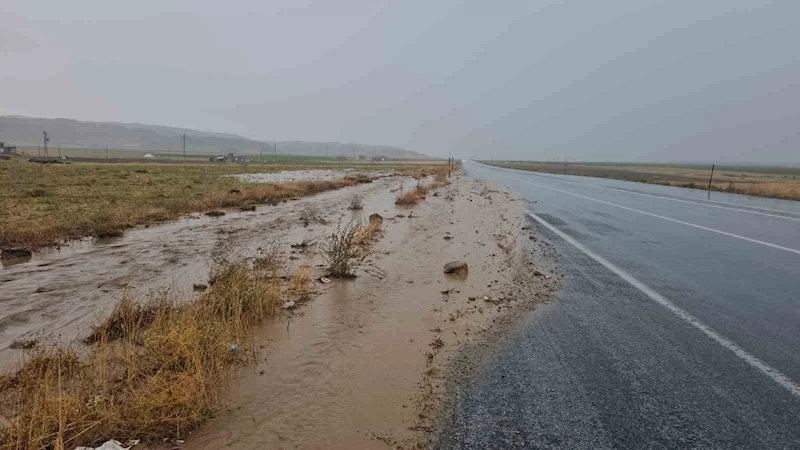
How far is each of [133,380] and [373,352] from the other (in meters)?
2.20

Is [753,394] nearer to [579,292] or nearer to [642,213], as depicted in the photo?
[579,292]

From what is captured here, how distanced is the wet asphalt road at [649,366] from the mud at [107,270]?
4961 mm

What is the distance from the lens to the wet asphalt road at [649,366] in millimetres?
2809

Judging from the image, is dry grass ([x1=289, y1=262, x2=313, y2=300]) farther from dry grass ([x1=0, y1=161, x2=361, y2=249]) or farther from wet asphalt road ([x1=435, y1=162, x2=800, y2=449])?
dry grass ([x1=0, y1=161, x2=361, y2=249])

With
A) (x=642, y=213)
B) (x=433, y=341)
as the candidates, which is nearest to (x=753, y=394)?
(x=433, y=341)

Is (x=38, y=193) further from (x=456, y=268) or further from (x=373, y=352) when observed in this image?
(x=373, y=352)

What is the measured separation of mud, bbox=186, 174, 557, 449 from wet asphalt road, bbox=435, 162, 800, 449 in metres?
0.45

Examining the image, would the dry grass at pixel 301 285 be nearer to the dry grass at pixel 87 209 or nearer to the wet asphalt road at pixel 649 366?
the wet asphalt road at pixel 649 366

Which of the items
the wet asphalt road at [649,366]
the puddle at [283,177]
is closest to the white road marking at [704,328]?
the wet asphalt road at [649,366]

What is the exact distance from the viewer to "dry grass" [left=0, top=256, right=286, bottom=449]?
2.79m

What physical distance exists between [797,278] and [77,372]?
973cm

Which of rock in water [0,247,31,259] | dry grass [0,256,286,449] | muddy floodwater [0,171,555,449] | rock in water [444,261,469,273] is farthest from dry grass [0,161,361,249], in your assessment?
rock in water [444,261,469,273]

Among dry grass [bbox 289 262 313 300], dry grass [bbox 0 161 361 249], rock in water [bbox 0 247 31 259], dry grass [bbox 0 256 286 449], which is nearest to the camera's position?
dry grass [bbox 0 256 286 449]

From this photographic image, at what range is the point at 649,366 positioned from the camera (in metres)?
3.71
